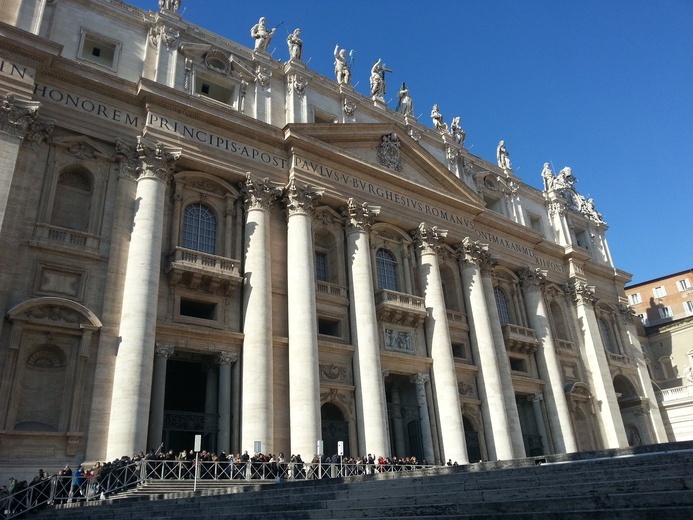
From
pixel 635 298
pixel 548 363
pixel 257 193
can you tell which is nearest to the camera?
pixel 257 193

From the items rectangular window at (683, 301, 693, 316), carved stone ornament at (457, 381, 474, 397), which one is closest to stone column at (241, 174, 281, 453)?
carved stone ornament at (457, 381, 474, 397)

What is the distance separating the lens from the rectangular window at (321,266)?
1091 inches

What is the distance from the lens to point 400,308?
1073 inches

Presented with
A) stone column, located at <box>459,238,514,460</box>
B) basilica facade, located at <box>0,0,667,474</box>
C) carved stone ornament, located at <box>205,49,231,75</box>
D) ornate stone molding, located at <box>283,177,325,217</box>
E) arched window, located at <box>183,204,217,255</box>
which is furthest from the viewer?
stone column, located at <box>459,238,514,460</box>

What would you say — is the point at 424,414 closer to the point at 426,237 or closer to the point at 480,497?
the point at 426,237

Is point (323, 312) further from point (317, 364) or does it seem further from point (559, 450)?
point (559, 450)

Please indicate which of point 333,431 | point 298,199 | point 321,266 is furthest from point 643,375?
point 298,199

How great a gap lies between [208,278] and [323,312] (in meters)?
5.69

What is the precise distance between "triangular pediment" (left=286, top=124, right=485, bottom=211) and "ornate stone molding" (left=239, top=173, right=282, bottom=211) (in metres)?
2.90

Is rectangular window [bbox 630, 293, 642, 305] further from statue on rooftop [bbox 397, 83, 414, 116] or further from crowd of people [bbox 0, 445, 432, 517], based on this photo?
crowd of people [bbox 0, 445, 432, 517]

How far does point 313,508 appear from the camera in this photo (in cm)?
999

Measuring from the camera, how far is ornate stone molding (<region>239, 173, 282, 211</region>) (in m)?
25.0

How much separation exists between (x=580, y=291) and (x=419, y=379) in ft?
57.8

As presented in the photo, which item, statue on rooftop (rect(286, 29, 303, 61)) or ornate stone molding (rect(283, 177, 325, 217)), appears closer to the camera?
ornate stone molding (rect(283, 177, 325, 217))
